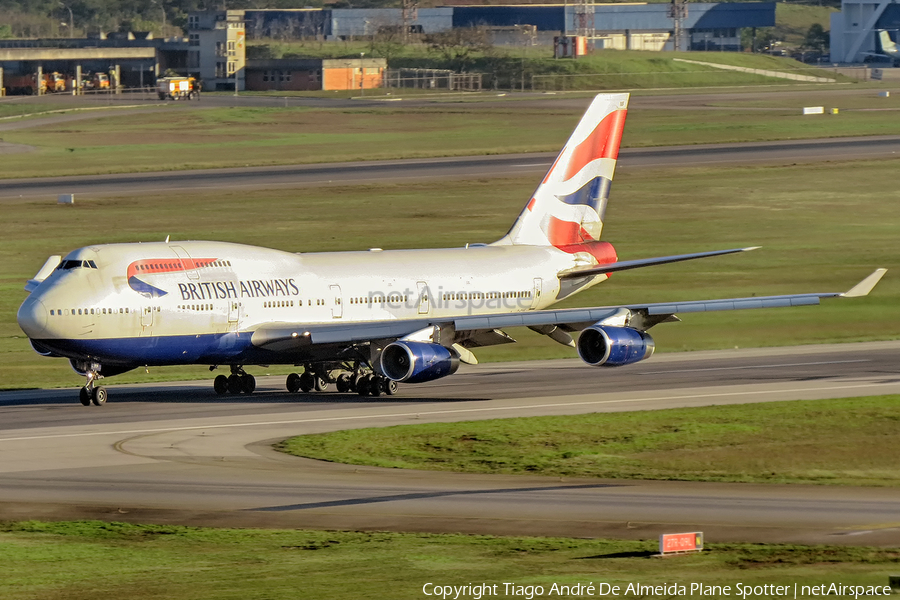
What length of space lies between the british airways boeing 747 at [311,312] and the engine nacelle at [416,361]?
46 mm

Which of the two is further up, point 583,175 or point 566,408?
point 583,175

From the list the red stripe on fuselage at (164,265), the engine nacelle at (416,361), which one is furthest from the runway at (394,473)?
the red stripe on fuselage at (164,265)

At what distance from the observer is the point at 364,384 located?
53344 mm

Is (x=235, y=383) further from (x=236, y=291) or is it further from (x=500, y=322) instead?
(x=500, y=322)

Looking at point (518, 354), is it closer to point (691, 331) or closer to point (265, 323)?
point (691, 331)

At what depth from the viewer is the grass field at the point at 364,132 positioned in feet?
441

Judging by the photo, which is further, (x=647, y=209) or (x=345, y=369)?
(x=647, y=209)

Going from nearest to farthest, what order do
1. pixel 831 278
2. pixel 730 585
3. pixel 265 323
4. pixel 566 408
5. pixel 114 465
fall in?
pixel 730 585, pixel 114 465, pixel 566 408, pixel 265 323, pixel 831 278

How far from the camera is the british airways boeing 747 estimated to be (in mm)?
48656

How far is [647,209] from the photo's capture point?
106m

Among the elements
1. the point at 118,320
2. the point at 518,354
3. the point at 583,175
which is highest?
the point at 583,175

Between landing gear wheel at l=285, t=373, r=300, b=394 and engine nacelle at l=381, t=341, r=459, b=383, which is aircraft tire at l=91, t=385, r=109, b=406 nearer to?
landing gear wheel at l=285, t=373, r=300, b=394

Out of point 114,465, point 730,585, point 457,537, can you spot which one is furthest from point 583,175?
point 730,585

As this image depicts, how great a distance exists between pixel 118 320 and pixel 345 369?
9621 mm
